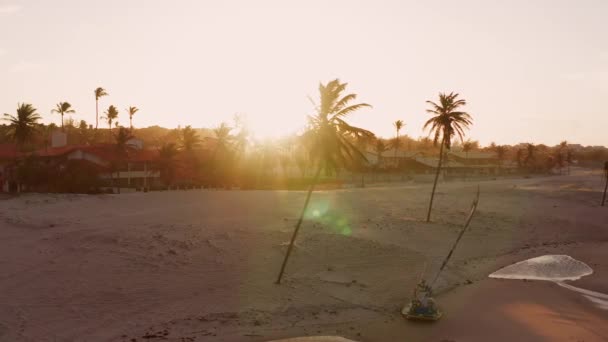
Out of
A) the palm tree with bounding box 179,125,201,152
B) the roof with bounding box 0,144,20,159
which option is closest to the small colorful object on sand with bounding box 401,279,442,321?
the palm tree with bounding box 179,125,201,152

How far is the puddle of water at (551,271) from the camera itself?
115 feet

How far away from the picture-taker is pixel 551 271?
1467 inches

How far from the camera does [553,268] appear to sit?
125 feet

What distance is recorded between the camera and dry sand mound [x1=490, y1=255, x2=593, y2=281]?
35719 millimetres

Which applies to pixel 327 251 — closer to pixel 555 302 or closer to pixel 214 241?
pixel 214 241

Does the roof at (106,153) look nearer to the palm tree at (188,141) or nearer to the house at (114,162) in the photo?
the house at (114,162)

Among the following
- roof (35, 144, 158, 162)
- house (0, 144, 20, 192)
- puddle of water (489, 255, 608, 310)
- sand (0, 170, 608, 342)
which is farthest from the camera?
roof (35, 144, 158, 162)

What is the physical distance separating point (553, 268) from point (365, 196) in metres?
35.4

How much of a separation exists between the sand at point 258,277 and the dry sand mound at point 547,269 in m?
1.04

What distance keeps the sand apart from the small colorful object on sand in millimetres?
542

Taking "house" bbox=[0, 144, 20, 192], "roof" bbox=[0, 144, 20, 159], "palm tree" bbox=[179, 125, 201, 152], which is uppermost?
"palm tree" bbox=[179, 125, 201, 152]

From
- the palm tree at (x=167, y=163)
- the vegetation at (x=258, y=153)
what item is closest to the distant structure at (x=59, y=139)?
the vegetation at (x=258, y=153)

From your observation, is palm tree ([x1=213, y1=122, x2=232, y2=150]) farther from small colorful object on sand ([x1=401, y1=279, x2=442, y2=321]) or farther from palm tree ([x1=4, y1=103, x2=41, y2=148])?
small colorful object on sand ([x1=401, y1=279, x2=442, y2=321])

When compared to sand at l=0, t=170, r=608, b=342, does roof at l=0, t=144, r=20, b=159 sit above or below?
above
